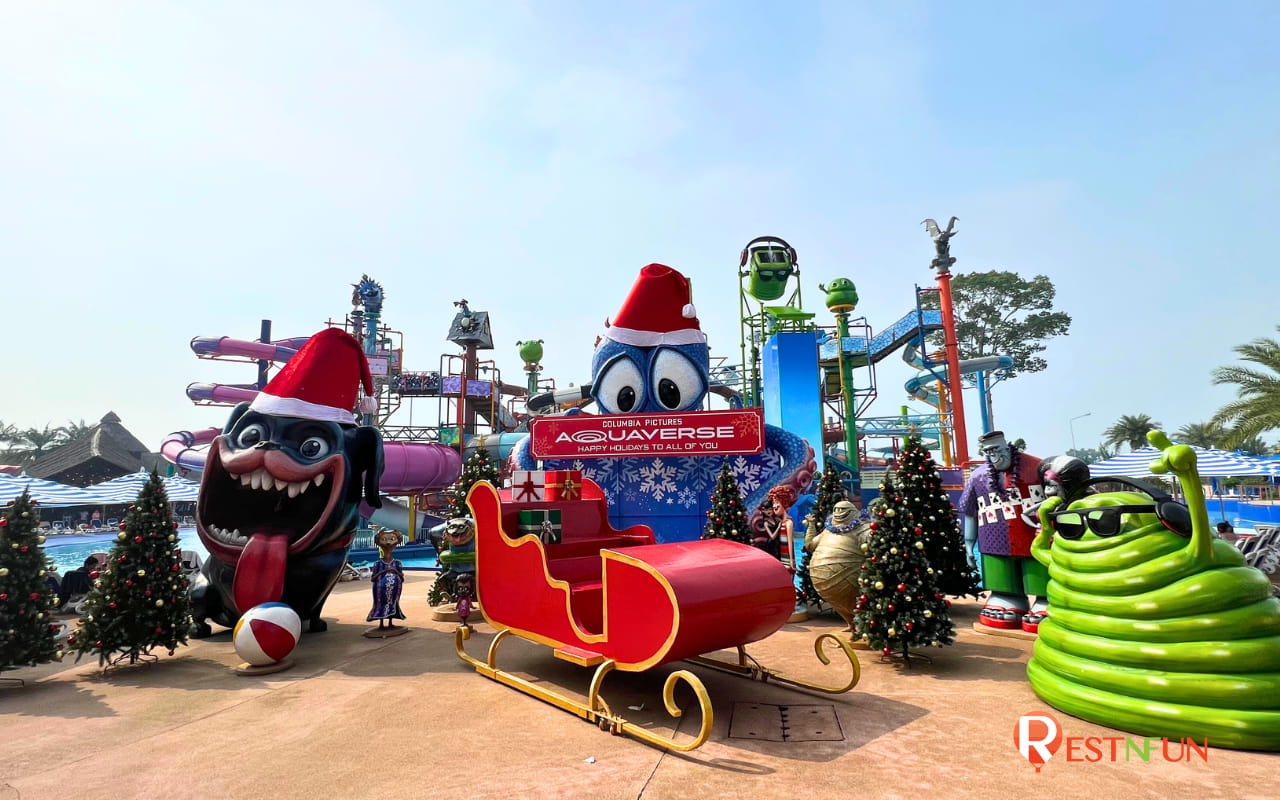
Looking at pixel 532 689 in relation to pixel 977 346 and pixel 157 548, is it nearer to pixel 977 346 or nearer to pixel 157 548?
pixel 157 548

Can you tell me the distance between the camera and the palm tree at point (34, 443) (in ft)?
164

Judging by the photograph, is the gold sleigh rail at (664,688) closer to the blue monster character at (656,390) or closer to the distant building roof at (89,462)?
the blue monster character at (656,390)

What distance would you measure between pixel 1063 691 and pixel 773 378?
17796 mm

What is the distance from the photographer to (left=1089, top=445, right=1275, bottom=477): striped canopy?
615 inches

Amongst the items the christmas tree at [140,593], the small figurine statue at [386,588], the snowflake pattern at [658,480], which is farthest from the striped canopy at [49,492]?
the snowflake pattern at [658,480]

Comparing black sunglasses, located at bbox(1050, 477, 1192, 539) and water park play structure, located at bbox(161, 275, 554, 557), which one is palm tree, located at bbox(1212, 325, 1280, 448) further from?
water park play structure, located at bbox(161, 275, 554, 557)

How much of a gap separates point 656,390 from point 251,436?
311 inches

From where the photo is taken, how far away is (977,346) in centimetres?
4028

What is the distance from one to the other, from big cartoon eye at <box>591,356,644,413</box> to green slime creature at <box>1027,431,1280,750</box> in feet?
31.2

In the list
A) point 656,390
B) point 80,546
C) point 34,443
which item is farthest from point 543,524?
point 34,443

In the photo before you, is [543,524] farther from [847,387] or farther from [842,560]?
[847,387]

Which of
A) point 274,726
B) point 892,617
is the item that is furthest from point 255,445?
point 892,617

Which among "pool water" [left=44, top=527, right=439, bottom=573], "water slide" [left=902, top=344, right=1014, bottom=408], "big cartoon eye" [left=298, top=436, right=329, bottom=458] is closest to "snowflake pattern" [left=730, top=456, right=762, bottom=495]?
"big cartoon eye" [left=298, top=436, right=329, bottom=458]

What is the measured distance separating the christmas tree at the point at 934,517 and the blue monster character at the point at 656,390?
4.54 metres
